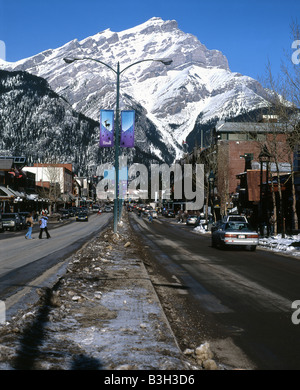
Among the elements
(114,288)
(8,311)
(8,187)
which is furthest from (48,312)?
(8,187)

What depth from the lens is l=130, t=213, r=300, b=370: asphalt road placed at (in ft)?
21.3

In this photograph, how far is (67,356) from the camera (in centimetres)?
540

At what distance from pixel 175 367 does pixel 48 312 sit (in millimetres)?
3271

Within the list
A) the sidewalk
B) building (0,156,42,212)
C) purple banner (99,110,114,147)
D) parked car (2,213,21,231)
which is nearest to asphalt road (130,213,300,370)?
the sidewalk

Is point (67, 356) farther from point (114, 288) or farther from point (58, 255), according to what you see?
point (58, 255)

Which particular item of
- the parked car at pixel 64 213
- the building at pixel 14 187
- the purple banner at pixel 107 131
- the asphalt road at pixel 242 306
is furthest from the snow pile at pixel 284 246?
the parked car at pixel 64 213

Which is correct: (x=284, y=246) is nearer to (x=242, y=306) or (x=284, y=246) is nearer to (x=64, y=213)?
(x=242, y=306)

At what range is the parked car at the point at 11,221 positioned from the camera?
47.4 metres

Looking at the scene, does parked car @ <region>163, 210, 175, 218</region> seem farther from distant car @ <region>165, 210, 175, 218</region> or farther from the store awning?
the store awning

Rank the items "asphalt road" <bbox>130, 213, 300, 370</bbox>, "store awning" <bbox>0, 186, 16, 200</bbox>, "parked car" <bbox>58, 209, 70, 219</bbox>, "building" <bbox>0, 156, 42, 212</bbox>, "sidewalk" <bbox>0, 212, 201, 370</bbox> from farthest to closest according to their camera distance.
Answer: "parked car" <bbox>58, 209, 70, 219</bbox> < "building" <bbox>0, 156, 42, 212</bbox> < "store awning" <bbox>0, 186, 16, 200</bbox> < "asphalt road" <bbox>130, 213, 300, 370</bbox> < "sidewalk" <bbox>0, 212, 201, 370</bbox>

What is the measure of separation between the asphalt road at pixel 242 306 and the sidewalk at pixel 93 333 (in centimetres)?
63

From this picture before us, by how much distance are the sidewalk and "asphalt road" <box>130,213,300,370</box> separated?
63 cm

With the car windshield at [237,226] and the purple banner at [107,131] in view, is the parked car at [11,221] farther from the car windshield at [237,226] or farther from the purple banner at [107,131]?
the car windshield at [237,226]
